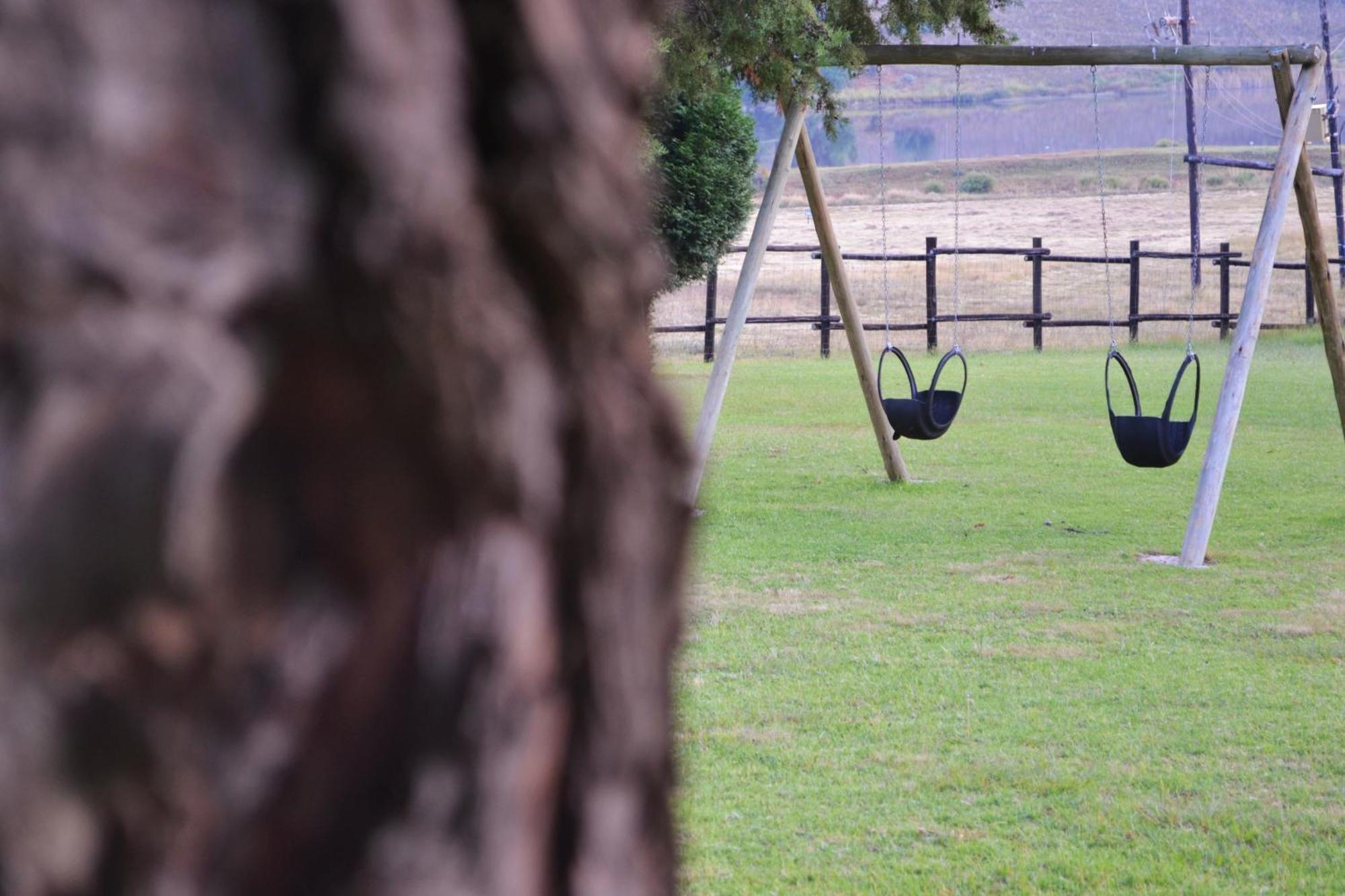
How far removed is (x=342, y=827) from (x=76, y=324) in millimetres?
230

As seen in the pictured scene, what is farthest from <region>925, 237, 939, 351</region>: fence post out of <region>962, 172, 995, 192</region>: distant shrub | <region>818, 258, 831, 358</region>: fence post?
<region>962, 172, 995, 192</region>: distant shrub

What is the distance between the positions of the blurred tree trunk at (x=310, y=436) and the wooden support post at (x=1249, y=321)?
6796mm

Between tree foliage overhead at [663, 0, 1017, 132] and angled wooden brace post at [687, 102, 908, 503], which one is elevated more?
tree foliage overhead at [663, 0, 1017, 132]

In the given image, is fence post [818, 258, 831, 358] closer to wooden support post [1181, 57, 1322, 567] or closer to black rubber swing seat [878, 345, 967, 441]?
black rubber swing seat [878, 345, 967, 441]

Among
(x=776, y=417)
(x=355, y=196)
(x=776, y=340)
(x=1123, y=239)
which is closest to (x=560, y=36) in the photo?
(x=355, y=196)

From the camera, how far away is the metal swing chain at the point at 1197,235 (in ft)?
30.4

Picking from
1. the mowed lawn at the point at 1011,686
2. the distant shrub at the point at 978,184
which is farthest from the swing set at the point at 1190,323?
the distant shrub at the point at 978,184

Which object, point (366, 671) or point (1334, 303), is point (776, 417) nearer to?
point (1334, 303)

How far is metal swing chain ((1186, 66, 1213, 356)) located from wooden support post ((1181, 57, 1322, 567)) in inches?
10.9

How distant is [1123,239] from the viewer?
135ft

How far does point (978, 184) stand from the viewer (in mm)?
57000

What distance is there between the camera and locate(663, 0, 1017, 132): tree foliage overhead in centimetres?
671

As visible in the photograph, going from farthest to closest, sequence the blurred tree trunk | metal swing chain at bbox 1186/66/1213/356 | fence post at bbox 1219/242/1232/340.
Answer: fence post at bbox 1219/242/1232/340
metal swing chain at bbox 1186/66/1213/356
the blurred tree trunk

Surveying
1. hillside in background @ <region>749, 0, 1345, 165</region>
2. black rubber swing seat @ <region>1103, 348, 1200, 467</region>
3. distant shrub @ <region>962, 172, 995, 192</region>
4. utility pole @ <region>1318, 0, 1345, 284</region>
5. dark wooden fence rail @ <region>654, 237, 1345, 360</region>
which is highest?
hillside in background @ <region>749, 0, 1345, 165</region>
